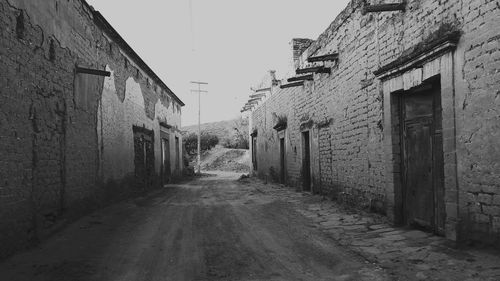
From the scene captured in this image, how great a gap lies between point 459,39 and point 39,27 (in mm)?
5934

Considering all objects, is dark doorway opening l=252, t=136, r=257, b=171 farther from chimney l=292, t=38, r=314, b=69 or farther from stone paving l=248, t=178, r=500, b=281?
stone paving l=248, t=178, r=500, b=281

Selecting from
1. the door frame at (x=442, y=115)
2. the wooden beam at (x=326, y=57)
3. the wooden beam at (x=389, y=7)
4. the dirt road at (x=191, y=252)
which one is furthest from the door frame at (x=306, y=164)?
the wooden beam at (x=389, y=7)

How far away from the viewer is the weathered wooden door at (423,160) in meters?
5.57

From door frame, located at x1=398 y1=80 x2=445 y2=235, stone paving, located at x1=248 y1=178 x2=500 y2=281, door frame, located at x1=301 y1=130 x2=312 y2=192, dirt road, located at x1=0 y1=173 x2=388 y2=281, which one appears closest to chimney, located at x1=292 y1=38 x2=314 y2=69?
door frame, located at x1=301 y1=130 x2=312 y2=192

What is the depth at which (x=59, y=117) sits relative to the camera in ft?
22.2

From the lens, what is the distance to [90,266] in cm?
435

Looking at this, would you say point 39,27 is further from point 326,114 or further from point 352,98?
point 326,114

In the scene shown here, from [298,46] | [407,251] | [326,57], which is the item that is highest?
[298,46]

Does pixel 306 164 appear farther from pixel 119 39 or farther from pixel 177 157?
pixel 177 157

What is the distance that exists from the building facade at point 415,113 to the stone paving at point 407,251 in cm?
28

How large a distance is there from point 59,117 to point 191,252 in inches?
142

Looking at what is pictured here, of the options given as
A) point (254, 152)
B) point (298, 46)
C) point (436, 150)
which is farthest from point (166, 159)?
point (436, 150)

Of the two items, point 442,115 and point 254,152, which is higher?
point 442,115

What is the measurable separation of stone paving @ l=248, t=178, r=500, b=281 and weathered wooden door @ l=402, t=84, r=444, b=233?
303mm
